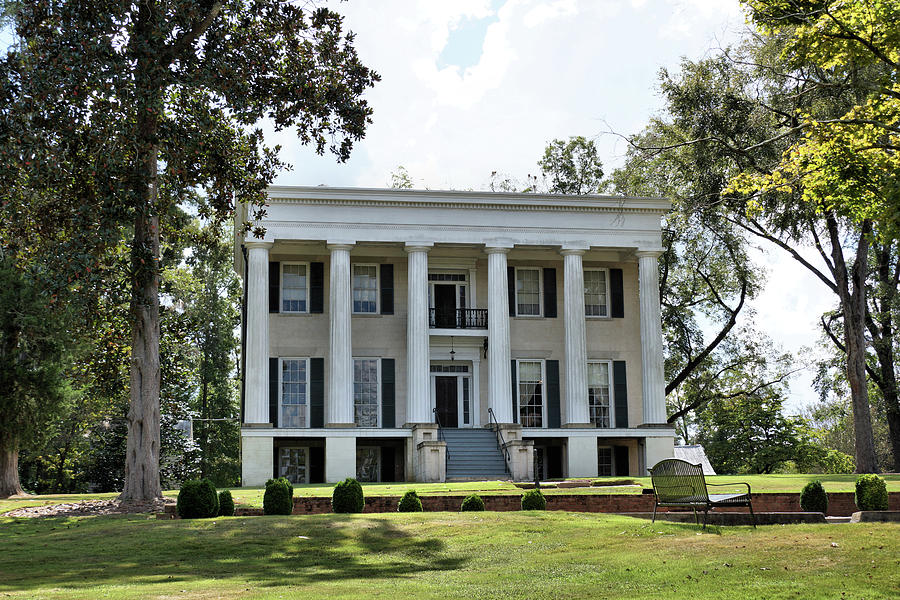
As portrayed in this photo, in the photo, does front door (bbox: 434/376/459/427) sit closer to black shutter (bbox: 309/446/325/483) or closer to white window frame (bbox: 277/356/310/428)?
black shutter (bbox: 309/446/325/483)

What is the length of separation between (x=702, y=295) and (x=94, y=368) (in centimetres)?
2771

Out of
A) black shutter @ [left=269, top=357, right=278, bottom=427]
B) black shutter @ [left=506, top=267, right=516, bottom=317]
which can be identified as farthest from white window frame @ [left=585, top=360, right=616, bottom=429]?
black shutter @ [left=269, top=357, right=278, bottom=427]

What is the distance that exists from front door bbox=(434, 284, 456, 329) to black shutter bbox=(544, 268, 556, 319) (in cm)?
335

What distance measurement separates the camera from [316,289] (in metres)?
32.2

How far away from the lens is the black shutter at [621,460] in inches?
1291

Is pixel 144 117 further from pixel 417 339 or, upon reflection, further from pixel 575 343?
pixel 575 343

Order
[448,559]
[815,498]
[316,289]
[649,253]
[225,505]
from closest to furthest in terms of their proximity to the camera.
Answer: [448,559]
[815,498]
[225,505]
[316,289]
[649,253]

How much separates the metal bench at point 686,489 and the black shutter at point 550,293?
2063 centimetres

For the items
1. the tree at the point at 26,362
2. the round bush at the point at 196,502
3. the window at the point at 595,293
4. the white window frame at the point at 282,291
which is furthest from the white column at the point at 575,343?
the round bush at the point at 196,502

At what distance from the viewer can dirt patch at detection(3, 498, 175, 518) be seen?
56.7 ft

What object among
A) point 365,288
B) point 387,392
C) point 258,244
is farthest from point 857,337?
point 258,244

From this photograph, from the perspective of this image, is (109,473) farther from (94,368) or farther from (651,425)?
(651,425)

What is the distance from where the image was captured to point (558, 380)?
108ft

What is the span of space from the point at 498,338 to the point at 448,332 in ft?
5.90
